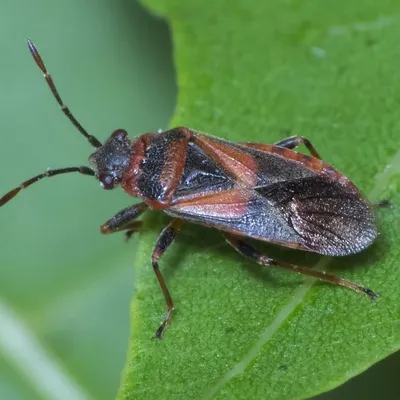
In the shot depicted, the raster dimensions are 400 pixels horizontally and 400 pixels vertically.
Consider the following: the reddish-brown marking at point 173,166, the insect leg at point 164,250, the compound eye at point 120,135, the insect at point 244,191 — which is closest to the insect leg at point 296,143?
the insect at point 244,191

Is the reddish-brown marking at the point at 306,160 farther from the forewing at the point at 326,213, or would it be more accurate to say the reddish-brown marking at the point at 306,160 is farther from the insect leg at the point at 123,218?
the insect leg at the point at 123,218

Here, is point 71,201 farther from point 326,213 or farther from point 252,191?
point 326,213

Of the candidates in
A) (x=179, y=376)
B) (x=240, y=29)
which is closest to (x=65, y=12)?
(x=240, y=29)

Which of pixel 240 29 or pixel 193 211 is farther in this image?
pixel 240 29

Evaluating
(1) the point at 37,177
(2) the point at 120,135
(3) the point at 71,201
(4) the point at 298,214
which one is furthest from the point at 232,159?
(3) the point at 71,201

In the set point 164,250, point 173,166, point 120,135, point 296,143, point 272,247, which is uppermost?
point 120,135

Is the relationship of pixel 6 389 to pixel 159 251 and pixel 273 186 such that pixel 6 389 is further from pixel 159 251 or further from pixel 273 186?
pixel 273 186
